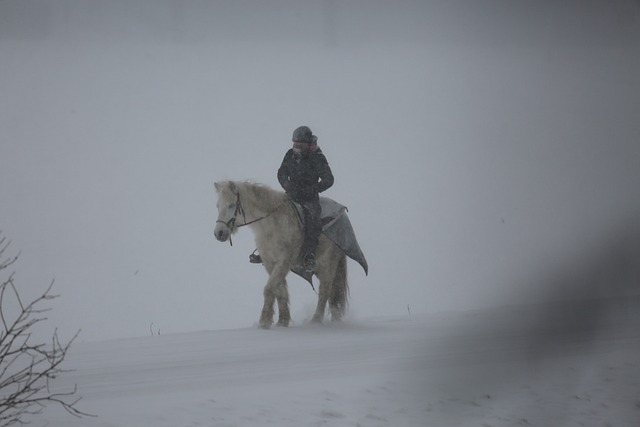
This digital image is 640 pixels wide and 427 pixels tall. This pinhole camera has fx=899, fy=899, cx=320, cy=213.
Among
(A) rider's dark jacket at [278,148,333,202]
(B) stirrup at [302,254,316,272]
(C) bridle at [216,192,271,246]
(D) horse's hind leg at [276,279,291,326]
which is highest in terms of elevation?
(A) rider's dark jacket at [278,148,333,202]

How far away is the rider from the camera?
268 inches

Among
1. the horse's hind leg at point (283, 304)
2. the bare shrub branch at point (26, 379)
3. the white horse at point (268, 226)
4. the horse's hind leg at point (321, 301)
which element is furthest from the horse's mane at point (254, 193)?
the bare shrub branch at point (26, 379)

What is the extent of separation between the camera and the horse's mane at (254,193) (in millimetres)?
6593

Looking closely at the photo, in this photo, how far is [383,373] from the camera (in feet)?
7.74

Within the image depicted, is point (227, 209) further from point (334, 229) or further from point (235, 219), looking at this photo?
point (334, 229)

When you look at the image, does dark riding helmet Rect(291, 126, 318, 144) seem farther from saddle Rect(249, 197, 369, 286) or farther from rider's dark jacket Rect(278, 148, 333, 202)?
saddle Rect(249, 197, 369, 286)

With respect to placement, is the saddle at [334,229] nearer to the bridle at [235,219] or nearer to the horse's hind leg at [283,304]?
the horse's hind leg at [283,304]

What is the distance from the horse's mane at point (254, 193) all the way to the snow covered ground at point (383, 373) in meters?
0.96

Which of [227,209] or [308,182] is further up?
[308,182]

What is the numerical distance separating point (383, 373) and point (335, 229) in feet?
15.2

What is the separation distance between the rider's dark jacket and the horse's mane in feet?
0.35

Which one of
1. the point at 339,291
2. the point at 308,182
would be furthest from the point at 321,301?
the point at 308,182

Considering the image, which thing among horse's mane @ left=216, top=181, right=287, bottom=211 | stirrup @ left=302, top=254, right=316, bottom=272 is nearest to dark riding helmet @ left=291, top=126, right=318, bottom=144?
horse's mane @ left=216, top=181, right=287, bottom=211

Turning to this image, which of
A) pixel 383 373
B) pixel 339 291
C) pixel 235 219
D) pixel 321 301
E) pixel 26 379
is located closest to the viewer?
pixel 383 373
